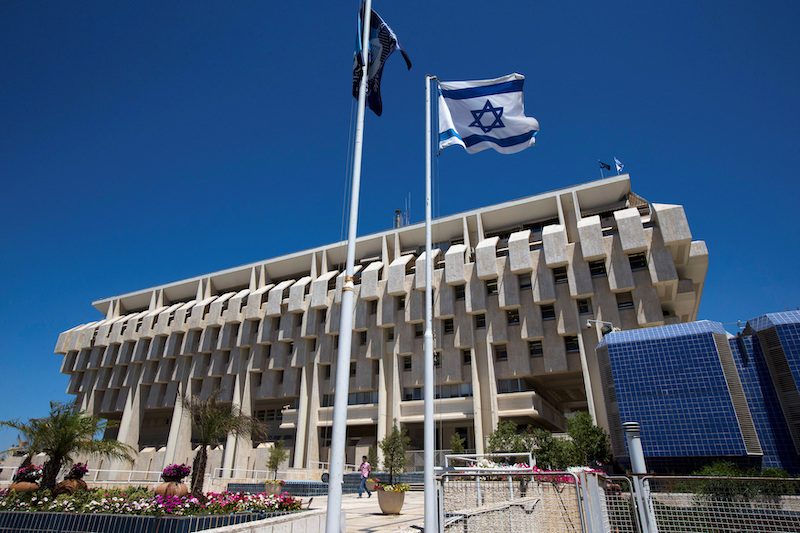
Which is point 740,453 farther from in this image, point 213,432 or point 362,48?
point 213,432

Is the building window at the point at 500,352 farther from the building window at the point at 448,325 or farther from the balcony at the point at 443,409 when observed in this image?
the balcony at the point at 443,409

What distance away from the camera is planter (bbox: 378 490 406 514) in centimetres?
1320

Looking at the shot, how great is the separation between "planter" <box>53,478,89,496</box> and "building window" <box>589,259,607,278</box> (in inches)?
1213

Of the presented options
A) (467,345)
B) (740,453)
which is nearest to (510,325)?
(467,345)

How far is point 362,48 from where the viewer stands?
28.9ft

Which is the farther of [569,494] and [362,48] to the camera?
[569,494]

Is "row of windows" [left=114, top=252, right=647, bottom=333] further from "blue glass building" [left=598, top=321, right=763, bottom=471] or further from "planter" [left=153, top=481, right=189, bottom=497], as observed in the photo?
"planter" [left=153, top=481, right=189, bottom=497]

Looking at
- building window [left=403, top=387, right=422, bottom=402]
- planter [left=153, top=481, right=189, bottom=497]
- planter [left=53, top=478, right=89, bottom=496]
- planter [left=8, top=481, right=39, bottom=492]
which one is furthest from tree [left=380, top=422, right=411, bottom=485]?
planter [left=8, top=481, right=39, bottom=492]

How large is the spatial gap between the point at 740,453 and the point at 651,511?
1063 centimetres

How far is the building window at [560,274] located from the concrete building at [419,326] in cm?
8

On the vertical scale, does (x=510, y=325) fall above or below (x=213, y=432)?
above

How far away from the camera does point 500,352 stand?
3531 cm

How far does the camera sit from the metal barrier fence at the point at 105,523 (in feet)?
27.1

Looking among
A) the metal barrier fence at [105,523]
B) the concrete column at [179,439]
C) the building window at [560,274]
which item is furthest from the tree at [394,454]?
the concrete column at [179,439]
